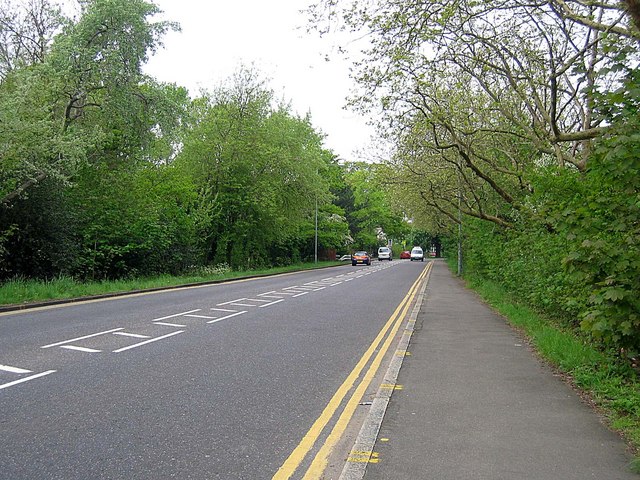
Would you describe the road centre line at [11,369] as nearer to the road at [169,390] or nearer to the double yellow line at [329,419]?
the road at [169,390]

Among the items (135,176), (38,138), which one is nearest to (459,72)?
(38,138)

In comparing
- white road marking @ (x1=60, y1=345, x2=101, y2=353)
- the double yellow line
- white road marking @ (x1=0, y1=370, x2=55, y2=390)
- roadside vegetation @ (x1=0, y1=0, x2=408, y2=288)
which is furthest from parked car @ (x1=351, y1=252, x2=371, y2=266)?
white road marking @ (x1=0, y1=370, x2=55, y2=390)

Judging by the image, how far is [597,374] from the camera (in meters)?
6.52

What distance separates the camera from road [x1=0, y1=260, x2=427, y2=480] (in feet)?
13.8

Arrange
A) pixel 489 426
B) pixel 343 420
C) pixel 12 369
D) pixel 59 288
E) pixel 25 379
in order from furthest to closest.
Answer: pixel 59 288
pixel 12 369
pixel 25 379
pixel 343 420
pixel 489 426

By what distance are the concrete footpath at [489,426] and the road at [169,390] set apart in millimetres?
766

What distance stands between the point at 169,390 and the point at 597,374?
17.0ft

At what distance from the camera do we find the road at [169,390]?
421cm

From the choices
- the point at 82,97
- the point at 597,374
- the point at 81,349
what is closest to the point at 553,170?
the point at 597,374

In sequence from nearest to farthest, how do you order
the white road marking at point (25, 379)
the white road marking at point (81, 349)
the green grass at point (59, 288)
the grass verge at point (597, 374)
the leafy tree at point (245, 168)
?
the grass verge at point (597, 374) → the white road marking at point (25, 379) → the white road marking at point (81, 349) → the green grass at point (59, 288) → the leafy tree at point (245, 168)

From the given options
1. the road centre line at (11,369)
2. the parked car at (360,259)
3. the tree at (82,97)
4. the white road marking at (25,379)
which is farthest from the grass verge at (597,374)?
the parked car at (360,259)

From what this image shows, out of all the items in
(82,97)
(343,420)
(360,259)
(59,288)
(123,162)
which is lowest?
(343,420)

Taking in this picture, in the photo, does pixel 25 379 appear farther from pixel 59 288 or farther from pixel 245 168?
pixel 245 168

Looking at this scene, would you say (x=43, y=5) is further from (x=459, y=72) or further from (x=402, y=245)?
(x=402, y=245)
